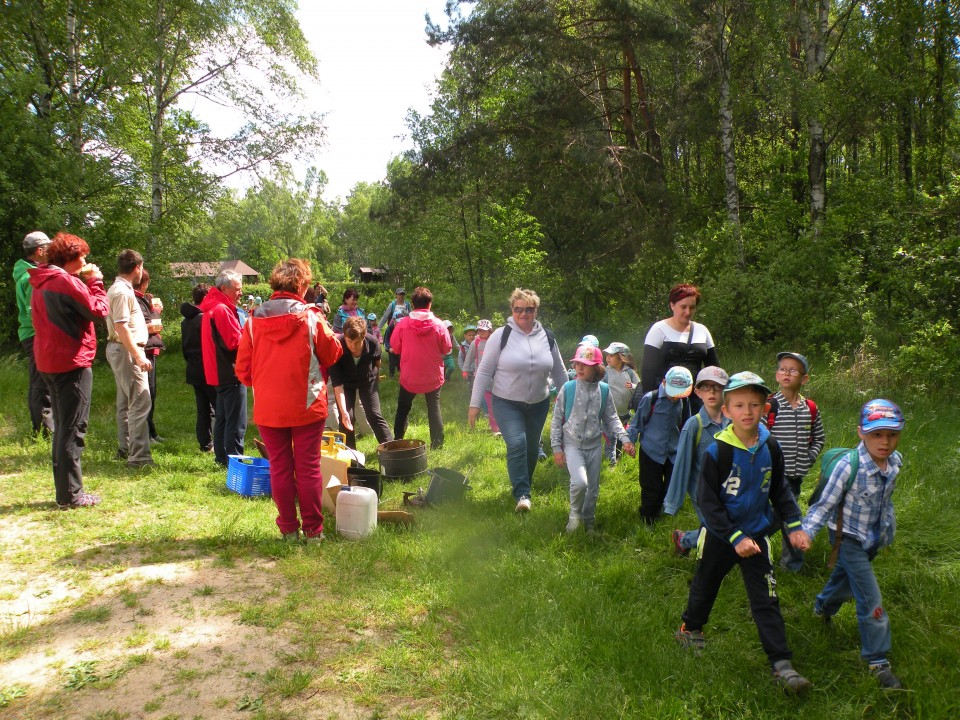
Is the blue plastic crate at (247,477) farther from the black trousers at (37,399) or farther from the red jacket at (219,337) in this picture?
the black trousers at (37,399)

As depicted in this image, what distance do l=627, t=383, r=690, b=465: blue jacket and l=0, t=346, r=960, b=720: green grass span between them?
0.68 metres

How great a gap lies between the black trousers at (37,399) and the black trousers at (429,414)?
3.90m

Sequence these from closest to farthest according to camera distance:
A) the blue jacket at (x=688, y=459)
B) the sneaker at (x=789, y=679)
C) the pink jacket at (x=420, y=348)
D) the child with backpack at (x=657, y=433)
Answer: the sneaker at (x=789, y=679) < the blue jacket at (x=688, y=459) < the child with backpack at (x=657, y=433) < the pink jacket at (x=420, y=348)

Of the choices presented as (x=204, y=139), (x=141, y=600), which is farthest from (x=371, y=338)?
(x=204, y=139)

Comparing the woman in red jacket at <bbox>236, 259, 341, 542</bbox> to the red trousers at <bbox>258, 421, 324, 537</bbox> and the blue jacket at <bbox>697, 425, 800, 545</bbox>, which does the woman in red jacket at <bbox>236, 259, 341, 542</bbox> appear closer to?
the red trousers at <bbox>258, 421, 324, 537</bbox>

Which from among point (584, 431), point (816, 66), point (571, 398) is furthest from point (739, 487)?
point (816, 66)

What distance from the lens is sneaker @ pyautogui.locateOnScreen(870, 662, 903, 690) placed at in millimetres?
3176

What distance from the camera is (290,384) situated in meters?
4.68

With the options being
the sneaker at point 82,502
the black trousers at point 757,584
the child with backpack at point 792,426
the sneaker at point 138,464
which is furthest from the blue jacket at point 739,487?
the sneaker at point 138,464

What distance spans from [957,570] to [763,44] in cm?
1366

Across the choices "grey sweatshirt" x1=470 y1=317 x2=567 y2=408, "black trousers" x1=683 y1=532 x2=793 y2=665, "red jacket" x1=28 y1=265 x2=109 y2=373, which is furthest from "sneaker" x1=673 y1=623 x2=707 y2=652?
"red jacket" x1=28 y1=265 x2=109 y2=373

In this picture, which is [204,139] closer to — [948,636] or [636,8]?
[636,8]

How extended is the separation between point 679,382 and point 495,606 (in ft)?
6.99

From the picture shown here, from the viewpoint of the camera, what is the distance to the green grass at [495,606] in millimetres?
3154
